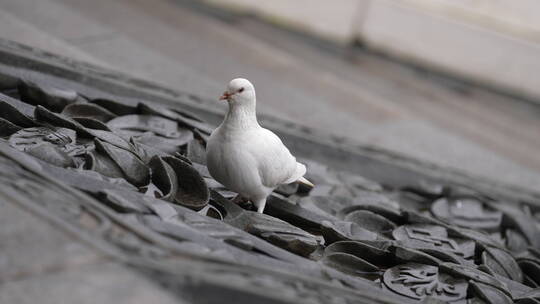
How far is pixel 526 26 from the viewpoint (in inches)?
200

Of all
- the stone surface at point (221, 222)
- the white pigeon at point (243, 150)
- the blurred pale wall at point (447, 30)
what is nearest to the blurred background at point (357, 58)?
the blurred pale wall at point (447, 30)

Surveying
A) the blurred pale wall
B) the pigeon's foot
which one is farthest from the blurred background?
the pigeon's foot

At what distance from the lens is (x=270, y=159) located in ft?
5.89

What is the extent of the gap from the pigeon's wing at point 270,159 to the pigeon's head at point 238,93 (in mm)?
100

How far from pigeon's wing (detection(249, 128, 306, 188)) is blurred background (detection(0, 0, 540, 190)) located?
1.49 meters

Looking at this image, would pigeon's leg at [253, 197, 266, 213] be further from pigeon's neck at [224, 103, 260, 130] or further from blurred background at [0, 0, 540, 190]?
blurred background at [0, 0, 540, 190]

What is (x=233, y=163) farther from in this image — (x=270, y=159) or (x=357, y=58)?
(x=357, y=58)

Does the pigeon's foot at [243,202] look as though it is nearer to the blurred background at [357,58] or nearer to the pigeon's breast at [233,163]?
the pigeon's breast at [233,163]

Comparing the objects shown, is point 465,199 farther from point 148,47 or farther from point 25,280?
point 148,47

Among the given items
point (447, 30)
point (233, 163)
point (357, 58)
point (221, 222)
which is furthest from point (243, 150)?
point (447, 30)

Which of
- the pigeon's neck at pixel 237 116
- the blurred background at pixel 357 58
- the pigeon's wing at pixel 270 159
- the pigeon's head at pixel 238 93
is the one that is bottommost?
the blurred background at pixel 357 58

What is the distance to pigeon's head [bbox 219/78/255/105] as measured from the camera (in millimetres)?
1721

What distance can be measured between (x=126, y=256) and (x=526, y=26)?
4.45 metres

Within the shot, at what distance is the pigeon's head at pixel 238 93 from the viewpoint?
1721 mm
